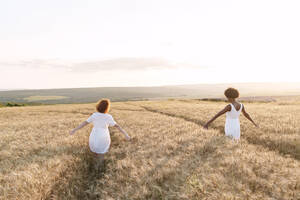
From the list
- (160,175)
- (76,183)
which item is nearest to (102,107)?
(76,183)

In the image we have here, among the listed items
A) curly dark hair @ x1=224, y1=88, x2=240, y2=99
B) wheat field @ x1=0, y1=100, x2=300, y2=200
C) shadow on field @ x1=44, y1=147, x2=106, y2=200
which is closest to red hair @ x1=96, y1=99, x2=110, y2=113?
wheat field @ x1=0, y1=100, x2=300, y2=200

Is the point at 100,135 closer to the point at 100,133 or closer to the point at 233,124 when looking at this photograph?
the point at 100,133

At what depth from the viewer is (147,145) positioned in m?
5.45

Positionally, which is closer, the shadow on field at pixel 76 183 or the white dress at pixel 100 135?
the shadow on field at pixel 76 183

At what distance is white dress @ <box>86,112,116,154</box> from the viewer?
205 inches

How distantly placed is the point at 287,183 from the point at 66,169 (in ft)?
15.1

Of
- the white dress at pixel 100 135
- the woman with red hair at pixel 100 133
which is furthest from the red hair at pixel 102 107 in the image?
the white dress at pixel 100 135

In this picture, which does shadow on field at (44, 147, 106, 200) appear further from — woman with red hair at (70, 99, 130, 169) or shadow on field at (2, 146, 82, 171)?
shadow on field at (2, 146, 82, 171)

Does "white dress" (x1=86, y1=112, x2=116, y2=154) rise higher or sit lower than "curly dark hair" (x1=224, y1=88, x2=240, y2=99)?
lower

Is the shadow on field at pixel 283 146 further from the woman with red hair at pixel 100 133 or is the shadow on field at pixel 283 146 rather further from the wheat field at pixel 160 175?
the woman with red hair at pixel 100 133

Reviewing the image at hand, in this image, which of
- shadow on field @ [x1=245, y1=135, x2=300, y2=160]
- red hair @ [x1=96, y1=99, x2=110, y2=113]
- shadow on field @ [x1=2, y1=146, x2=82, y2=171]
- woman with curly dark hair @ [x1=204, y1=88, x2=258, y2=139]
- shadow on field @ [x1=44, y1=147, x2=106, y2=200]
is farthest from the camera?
woman with curly dark hair @ [x1=204, y1=88, x2=258, y2=139]

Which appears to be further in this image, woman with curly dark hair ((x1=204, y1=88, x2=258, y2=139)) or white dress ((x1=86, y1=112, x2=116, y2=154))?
woman with curly dark hair ((x1=204, y1=88, x2=258, y2=139))

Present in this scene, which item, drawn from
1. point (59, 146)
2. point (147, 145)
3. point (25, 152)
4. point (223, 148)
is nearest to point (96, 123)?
point (59, 146)

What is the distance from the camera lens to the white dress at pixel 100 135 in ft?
17.1
